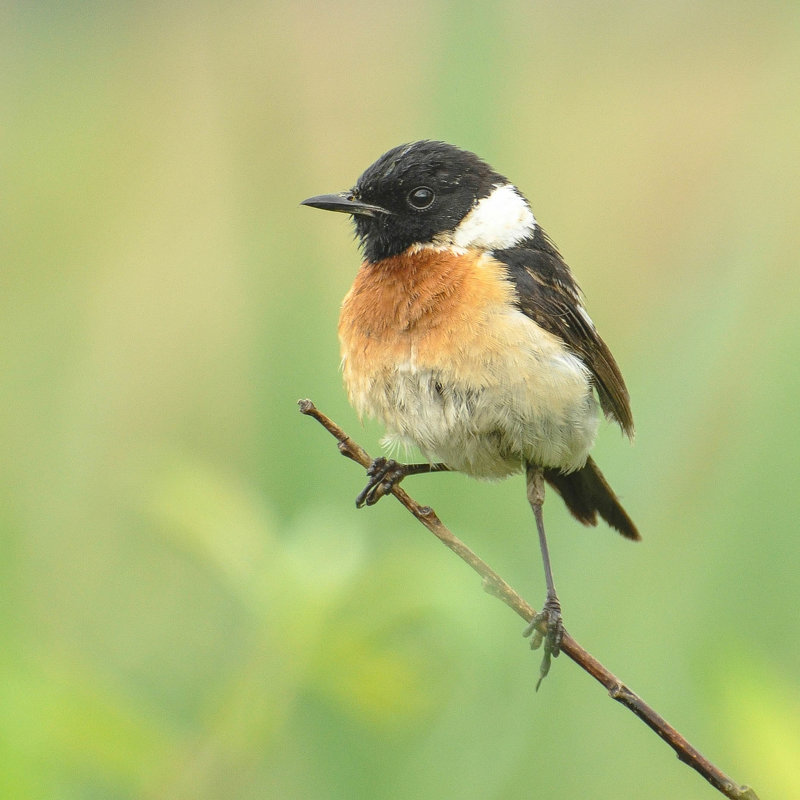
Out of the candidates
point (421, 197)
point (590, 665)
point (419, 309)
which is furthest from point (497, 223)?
point (590, 665)

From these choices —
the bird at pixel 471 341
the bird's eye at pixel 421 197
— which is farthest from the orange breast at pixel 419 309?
the bird's eye at pixel 421 197

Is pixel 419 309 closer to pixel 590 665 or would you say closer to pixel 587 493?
pixel 587 493

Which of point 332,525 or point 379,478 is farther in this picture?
point 379,478

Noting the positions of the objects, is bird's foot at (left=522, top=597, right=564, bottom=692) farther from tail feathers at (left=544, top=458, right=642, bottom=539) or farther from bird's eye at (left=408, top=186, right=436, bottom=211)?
bird's eye at (left=408, top=186, right=436, bottom=211)

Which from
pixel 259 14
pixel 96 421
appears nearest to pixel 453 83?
pixel 96 421

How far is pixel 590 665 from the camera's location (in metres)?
1.63

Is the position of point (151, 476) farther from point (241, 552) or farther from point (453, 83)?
point (453, 83)

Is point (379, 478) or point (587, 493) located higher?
point (587, 493)

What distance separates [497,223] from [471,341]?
1.78 feet

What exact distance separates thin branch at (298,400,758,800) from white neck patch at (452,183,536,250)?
0.99m

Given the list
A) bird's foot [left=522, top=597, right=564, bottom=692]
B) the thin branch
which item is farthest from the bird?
the thin branch

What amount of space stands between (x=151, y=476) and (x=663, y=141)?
14.4ft

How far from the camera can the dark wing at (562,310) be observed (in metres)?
2.61

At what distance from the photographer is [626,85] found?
5723 millimetres
